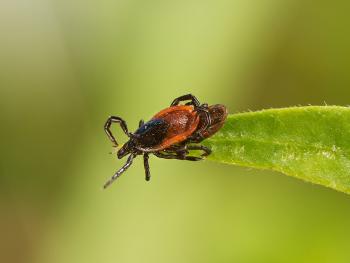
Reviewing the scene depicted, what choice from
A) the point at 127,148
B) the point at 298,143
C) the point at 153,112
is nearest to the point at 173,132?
the point at 127,148

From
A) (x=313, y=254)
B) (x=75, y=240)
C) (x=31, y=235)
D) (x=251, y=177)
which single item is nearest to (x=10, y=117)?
(x=31, y=235)

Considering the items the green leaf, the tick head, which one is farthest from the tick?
the green leaf

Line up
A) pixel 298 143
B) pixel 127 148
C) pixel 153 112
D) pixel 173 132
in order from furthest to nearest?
pixel 153 112, pixel 127 148, pixel 173 132, pixel 298 143

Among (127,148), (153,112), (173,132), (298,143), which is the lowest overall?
(153,112)

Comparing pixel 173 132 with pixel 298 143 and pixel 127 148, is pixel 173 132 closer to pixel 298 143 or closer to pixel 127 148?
pixel 127 148

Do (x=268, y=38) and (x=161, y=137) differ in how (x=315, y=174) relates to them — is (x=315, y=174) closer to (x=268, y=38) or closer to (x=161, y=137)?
(x=161, y=137)

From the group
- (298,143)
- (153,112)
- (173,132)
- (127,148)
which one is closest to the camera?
(298,143)

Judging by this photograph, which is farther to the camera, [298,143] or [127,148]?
[127,148]

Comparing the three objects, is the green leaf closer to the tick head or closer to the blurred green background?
the tick head
